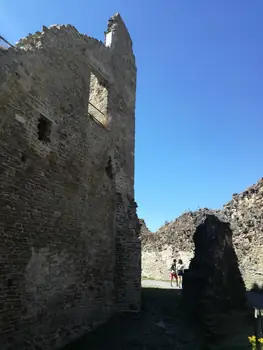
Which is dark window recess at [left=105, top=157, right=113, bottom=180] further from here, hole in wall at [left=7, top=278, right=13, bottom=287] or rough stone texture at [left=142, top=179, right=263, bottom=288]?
rough stone texture at [left=142, top=179, right=263, bottom=288]

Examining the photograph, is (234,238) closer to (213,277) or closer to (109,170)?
(213,277)

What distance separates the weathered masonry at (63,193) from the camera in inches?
232

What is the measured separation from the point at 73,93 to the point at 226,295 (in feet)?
23.9

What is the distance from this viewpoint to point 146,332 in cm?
795

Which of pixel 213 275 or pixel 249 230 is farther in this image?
pixel 249 230

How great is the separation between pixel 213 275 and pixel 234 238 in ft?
20.4

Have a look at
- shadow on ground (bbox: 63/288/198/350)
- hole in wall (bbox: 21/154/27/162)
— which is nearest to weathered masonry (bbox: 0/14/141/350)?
hole in wall (bbox: 21/154/27/162)

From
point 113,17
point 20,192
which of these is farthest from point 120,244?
point 113,17

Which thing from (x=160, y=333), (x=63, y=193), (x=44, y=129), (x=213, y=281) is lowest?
(x=160, y=333)

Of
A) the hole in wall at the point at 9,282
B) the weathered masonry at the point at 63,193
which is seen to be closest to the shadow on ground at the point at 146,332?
the weathered masonry at the point at 63,193

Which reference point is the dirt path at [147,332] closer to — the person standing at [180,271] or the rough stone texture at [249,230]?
the person standing at [180,271]

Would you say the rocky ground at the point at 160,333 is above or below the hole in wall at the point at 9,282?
below

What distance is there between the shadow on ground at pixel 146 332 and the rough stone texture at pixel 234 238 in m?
5.40

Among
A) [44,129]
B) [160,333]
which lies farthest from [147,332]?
[44,129]
